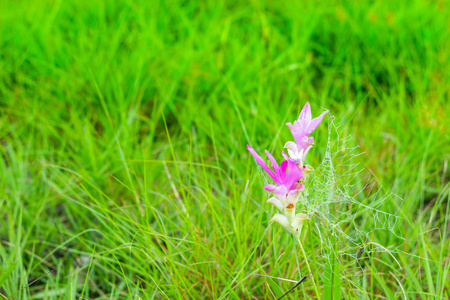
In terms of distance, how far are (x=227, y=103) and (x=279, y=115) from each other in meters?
0.34

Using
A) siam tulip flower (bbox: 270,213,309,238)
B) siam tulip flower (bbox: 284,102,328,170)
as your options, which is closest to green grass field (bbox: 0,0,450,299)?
siam tulip flower (bbox: 270,213,309,238)

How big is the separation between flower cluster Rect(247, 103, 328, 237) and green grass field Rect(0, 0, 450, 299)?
0.56 ft

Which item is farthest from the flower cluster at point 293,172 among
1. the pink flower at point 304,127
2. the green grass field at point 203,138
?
the green grass field at point 203,138

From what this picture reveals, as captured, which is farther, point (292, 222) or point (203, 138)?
point (203, 138)

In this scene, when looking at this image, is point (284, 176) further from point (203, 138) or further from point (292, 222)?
point (203, 138)

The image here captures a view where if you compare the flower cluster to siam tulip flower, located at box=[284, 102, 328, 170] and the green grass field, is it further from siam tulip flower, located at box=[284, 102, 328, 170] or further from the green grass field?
the green grass field

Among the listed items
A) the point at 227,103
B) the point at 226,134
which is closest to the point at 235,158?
the point at 226,134

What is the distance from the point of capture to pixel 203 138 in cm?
208

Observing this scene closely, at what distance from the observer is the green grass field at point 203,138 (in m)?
1.46

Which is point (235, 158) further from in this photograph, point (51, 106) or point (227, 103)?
point (51, 106)

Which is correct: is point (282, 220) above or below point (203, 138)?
above

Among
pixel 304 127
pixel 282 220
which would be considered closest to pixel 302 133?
pixel 304 127

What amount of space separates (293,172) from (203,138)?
1129 millimetres

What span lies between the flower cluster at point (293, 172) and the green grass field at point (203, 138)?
170mm
